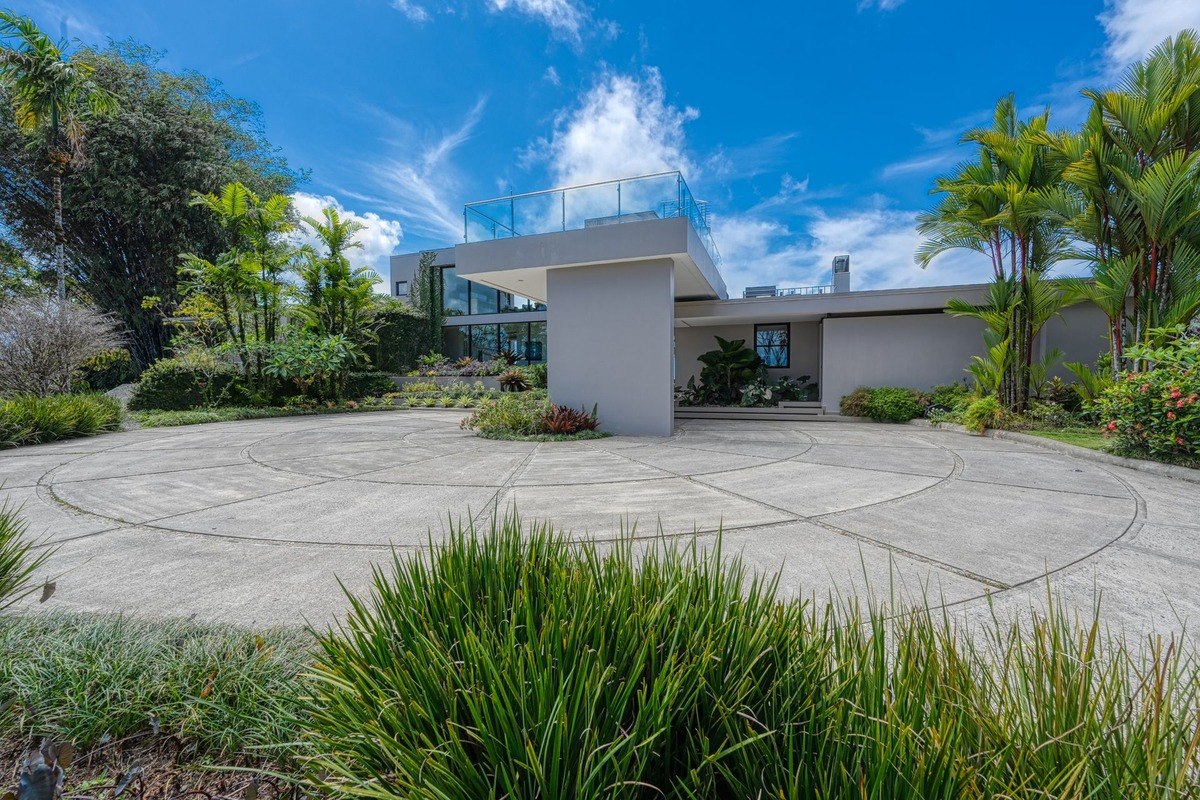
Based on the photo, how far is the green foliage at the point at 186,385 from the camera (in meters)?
13.5

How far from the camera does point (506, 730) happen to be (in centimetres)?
97

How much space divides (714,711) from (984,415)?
10.6 metres

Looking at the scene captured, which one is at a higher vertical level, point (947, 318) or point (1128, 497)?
point (947, 318)

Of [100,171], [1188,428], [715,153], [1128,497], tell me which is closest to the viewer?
[1128,497]

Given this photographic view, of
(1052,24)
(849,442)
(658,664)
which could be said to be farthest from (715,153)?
(658,664)

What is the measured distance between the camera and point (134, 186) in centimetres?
1623

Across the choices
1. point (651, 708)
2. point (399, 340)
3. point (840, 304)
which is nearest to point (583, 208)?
point (840, 304)

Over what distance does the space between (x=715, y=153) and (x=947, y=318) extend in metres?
7.62

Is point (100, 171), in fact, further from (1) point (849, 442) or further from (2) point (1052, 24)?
(2) point (1052, 24)

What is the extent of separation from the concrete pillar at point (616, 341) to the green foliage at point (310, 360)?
27.9 ft

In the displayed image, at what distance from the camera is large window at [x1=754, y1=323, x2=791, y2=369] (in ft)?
51.8

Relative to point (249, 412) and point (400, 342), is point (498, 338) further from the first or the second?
point (249, 412)

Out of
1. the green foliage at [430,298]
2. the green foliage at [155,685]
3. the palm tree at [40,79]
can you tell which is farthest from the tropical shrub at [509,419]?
the green foliage at [430,298]

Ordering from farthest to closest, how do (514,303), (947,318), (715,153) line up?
1. (514,303)
2. (715,153)
3. (947,318)
